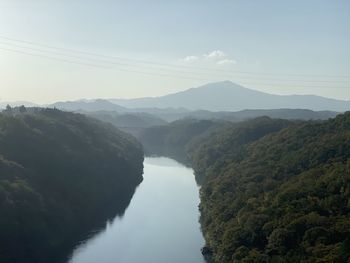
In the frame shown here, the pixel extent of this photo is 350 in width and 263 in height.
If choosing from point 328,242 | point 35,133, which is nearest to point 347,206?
point 328,242

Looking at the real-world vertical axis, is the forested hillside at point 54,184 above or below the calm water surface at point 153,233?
above

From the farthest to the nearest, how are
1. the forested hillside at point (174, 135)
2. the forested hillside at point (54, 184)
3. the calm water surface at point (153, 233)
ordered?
Result: the forested hillside at point (174, 135)
the calm water surface at point (153, 233)
the forested hillside at point (54, 184)

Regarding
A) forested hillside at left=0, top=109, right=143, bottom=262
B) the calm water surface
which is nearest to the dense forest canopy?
the calm water surface

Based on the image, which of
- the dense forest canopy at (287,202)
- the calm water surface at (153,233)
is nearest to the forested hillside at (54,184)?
the calm water surface at (153,233)

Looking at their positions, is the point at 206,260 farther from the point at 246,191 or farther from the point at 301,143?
the point at 301,143

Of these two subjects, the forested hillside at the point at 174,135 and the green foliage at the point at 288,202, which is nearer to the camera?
the green foliage at the point at 288,202

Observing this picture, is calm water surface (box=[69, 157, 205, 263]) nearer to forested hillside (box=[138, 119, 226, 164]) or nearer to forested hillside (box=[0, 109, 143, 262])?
forested hillside (box=[0, 109, 143, 262])

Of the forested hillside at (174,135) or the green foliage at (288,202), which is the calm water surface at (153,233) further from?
the forested hillside at (174,135)
